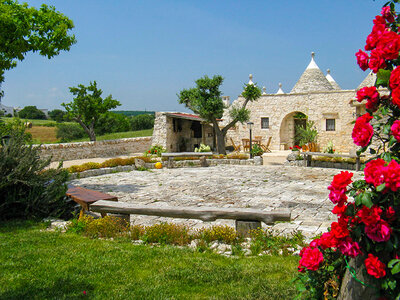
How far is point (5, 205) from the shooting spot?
655 cm

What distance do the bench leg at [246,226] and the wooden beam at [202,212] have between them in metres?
0.08

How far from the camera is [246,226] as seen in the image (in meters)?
5.57

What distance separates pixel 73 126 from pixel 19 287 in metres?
36.0

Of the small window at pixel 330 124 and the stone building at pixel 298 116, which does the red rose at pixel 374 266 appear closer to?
the stone building at pixel 298 116

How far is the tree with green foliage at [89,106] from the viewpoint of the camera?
22.7 meters

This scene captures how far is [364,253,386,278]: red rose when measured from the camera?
2.16 meters

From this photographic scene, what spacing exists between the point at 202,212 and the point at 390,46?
4035 millimetres

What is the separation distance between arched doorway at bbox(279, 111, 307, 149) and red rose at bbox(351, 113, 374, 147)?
24.1 m

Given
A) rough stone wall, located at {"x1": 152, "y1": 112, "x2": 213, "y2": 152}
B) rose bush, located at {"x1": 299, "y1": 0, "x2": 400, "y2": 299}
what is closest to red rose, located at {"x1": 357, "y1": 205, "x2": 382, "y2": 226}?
rose bush, located at {"x1": 299, "y1": 0, "x2": 400, "y2": 299}

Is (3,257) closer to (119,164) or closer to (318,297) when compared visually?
(318,297)

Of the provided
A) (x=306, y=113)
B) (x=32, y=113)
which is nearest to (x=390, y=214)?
(x=306, y=113)

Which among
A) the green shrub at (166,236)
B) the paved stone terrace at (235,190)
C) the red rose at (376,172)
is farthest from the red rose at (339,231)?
the paved stone terrace at (235,190)

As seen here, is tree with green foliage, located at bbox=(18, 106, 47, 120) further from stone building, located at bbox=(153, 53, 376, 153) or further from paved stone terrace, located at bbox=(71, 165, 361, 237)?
paved stone terrace, located at bbox=(71, 165, 361, 237)

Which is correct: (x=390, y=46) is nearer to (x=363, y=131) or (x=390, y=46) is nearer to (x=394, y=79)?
(x=394, y=79)
